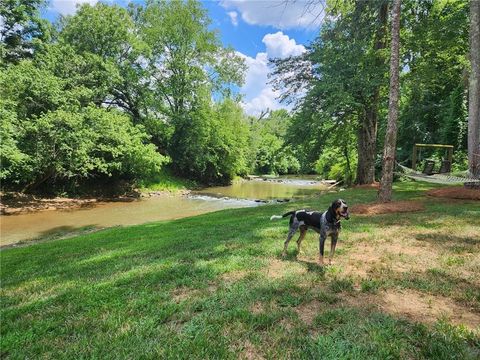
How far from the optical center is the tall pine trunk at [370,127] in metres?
15.9

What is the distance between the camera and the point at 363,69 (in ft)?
48.0

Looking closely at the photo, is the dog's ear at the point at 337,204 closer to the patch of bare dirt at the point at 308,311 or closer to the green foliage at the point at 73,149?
the patch of bare dirt at the point at 308,311

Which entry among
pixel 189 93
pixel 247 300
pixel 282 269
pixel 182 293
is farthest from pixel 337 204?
pixel 189 93

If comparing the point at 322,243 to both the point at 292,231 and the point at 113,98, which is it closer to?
the point at 292,231

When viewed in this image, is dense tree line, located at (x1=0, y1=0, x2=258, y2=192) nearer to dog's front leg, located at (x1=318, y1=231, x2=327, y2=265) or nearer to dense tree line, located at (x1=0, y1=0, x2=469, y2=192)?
dense tree line, located at (x1=0, y1=0, x2=469, y2=192)

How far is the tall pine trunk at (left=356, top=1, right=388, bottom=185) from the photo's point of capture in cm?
1595

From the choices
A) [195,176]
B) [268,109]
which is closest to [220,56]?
[195,176]

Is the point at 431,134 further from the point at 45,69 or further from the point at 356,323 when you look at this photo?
the point at 45,69

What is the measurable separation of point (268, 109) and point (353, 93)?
210ft

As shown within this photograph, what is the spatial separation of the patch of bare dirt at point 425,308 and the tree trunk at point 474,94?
8.73 m

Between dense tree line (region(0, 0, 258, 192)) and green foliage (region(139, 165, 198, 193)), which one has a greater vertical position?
dense tree line (region(0, 0, 258, 192))

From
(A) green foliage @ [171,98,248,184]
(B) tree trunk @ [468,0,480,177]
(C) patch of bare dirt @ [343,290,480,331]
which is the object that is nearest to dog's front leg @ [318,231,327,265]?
(C) patch of bare dirt @ [343,290,480,331]

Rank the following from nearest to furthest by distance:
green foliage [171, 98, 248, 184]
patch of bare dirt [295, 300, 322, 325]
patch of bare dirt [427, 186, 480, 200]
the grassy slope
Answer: the grassy slope, patch of bare dirt [295, 300, 322, 325], patch of bare dirt [427, 186, 480, 200], green foliage [171, 98, 248, 184]

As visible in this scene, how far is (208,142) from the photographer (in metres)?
34.0
